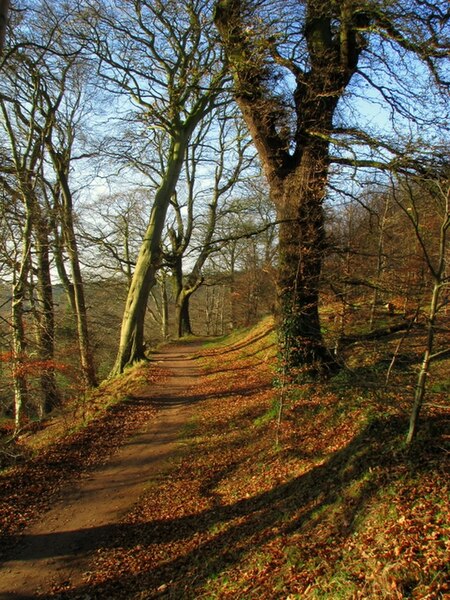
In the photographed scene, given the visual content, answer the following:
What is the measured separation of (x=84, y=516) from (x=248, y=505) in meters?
2.39

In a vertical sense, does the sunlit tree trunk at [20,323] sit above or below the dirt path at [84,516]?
above

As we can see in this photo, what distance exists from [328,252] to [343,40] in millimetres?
4426

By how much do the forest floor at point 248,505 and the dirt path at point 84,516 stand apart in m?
0.02

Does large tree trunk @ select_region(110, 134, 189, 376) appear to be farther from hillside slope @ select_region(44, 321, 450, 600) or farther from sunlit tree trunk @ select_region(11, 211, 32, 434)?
hillside slope @ select_region(44, 321, 450, 600)

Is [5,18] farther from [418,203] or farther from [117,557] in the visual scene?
[117,557]

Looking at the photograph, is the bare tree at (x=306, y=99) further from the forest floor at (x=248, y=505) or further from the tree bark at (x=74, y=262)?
the tree bark at (x=74, y=262)

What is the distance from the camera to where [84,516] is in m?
5.60

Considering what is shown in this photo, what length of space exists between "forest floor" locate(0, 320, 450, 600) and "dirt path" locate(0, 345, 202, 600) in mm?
21

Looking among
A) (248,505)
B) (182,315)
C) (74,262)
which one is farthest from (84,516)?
(182,315)

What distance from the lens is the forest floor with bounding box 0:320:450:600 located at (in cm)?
345

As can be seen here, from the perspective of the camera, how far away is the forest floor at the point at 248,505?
3449mm

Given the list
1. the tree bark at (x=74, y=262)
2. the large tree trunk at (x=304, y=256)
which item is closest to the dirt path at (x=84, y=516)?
the large tree trunk at (x=304, y=256)

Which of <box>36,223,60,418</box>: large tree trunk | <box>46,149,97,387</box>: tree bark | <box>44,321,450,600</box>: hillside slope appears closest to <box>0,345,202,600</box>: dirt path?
<box>44,321,450,600</box>: hillside slope

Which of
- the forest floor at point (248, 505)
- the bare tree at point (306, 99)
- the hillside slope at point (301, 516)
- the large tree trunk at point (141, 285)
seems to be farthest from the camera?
the large tree trunk at point (141, 285)
